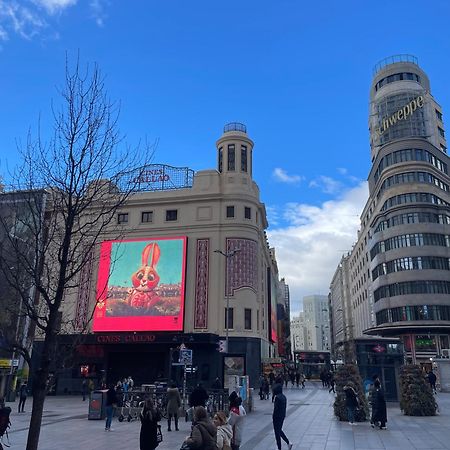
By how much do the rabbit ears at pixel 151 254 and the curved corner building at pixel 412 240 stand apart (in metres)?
31.6

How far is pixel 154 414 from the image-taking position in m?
9.48

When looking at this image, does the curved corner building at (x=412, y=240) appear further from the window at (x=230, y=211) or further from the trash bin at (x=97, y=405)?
the trash bin at (x=97, y=405)

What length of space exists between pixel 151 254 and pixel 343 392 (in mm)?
26182

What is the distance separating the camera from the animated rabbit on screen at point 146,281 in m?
40.1

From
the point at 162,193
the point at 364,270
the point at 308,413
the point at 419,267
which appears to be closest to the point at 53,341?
the point at 308,413

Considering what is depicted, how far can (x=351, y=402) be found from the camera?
55.6ft

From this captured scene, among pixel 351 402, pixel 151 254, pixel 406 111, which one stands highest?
pixel 406 111

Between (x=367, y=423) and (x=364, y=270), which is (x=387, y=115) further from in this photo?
(x=367, y=423)

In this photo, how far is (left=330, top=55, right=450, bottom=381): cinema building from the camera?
53.4 meters

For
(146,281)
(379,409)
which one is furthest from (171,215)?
(379,409)

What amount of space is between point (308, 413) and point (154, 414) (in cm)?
1495

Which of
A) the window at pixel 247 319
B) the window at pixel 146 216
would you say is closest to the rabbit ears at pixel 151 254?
the window at pixel 146 216

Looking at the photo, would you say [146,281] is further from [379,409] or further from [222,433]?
[222,433]

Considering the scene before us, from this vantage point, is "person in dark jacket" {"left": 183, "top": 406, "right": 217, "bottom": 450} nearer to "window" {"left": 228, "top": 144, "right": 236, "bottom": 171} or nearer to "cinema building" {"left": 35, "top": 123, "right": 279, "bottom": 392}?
"cinema building" {"left": 35, "top": 123, "right": 279, "bottom": 392}
